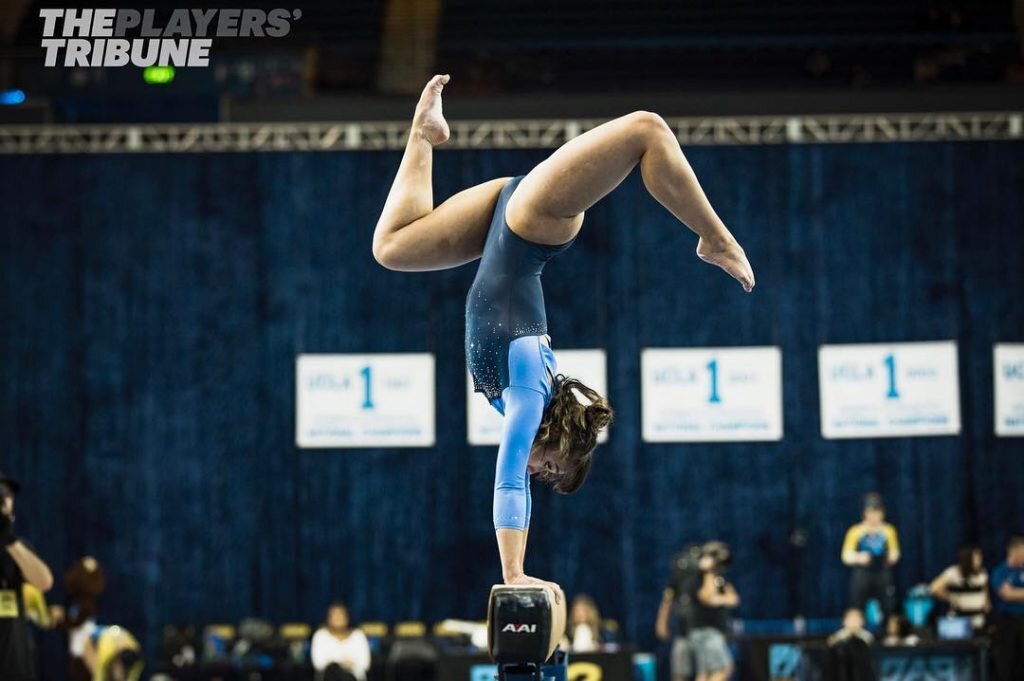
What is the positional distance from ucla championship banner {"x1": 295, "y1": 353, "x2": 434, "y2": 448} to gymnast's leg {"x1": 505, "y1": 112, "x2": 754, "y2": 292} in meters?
7.89

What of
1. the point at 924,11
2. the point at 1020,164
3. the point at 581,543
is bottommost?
the point at 581,543

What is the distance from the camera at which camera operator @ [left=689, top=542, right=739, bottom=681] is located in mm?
9867

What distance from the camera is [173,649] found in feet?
34.6

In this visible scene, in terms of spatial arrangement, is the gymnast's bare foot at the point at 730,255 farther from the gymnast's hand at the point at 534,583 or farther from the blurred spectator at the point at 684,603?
the blurred spectator at the point at 684,603

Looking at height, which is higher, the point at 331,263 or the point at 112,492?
the point at 331,263

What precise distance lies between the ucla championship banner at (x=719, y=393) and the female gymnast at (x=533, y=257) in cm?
773

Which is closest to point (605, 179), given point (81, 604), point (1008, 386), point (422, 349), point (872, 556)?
point (81, 604)

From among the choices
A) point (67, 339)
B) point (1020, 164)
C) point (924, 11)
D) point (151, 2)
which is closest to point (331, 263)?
point (67, 339)

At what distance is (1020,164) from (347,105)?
607 centimetres

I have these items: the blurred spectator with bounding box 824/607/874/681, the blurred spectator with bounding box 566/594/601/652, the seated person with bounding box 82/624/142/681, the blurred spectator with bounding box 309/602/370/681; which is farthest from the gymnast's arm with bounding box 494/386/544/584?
the blurred spectator with bounding box 309/602/370/681

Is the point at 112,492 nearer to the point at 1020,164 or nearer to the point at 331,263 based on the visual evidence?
the point at 331,263

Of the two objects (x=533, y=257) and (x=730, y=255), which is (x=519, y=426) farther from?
(x=730, y=255)

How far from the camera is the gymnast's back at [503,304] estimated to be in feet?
13.0

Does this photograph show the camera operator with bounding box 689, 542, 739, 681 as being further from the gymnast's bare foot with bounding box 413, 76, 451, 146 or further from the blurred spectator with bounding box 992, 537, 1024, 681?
the gymnast's bare foot with bounding box 413, 76, 451, 146
